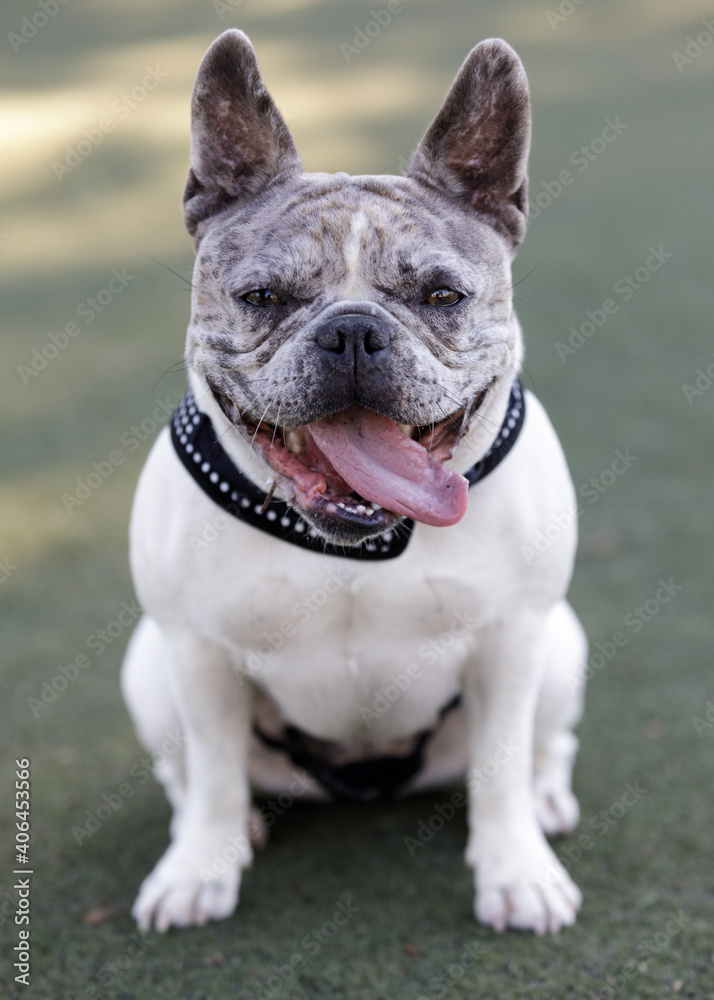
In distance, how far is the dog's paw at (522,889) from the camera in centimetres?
227

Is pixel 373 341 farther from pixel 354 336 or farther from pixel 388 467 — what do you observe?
pixel 388 467

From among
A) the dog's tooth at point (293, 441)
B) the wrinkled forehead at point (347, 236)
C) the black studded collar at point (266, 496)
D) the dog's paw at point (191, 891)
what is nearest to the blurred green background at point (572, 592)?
the dog's paw at point (191, 891)

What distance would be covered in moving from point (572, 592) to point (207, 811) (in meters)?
1.73

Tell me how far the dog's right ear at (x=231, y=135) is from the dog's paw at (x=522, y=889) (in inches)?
58.7

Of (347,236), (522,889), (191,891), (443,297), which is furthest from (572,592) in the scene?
(347,236)

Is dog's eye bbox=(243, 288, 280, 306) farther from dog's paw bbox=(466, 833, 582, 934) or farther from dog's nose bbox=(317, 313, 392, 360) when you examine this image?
dog's paw bbox=(466, 833, 582, 934)

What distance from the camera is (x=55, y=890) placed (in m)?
2.45

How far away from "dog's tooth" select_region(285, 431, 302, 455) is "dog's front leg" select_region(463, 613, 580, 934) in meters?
0.58

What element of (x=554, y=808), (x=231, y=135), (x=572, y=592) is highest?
(x=231, y=135)

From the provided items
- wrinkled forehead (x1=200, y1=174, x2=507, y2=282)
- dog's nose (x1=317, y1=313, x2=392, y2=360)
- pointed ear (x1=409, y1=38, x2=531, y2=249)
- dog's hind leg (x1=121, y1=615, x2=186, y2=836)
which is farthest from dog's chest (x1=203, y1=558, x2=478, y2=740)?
pointed ear (x1=409, y1=38, x2=531, y2=249)

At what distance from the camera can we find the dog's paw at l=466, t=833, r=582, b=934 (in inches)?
89.3

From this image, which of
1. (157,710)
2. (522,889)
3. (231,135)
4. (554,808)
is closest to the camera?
(231,135)

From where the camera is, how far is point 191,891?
234cm

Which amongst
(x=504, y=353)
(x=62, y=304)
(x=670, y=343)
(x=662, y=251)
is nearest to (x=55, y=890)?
(x=504, y=353)
